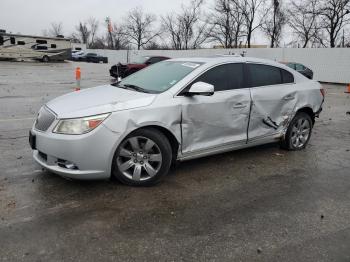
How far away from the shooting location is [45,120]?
14.4 ft

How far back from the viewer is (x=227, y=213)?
3.94 metres

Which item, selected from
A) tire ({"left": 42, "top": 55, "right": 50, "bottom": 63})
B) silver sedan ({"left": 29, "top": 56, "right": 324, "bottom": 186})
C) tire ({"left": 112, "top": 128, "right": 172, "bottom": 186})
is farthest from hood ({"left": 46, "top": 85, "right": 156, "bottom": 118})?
tire ({"left": 42, "top": 55, "right": 50, "bottom": 63})

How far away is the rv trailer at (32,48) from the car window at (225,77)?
3640 centimetres

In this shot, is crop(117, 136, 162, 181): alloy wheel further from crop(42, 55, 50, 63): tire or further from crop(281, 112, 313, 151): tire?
crop(42, 55, 50, 63): tire

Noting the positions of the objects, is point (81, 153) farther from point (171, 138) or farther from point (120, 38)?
point (120, 38)

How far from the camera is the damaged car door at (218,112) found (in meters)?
4.83

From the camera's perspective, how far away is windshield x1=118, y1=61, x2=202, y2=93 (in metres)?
4.97

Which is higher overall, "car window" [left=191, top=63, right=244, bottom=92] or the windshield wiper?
"car window" [left=191, top=63, right=244, bottom=92]

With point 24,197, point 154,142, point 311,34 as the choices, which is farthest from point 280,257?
point 311,34

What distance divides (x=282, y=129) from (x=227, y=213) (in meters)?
2.62

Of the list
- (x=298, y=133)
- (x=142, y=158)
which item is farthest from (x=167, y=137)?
(x=298, y=133)

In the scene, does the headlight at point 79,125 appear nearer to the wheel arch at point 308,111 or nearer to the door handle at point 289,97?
the door handle at point 289,97

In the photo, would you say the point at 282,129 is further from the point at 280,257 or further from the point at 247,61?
the point at 280,257

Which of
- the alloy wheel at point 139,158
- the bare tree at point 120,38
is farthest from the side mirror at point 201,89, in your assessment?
the bare tree at point 120,38
